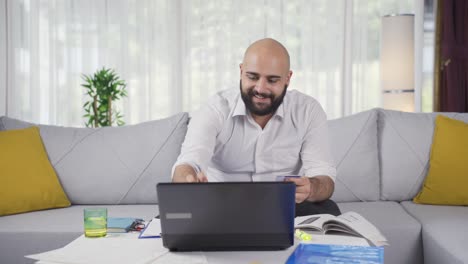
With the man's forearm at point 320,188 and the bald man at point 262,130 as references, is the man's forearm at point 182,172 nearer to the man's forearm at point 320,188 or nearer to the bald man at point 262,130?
the bald man at point 262,130

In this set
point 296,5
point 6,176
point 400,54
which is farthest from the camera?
point 296,5

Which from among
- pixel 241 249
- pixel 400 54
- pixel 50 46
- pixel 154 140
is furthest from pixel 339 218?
pixel 50 46

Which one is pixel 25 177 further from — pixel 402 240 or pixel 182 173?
pixel 402 240

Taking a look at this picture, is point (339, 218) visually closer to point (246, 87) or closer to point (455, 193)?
point (246, 87)

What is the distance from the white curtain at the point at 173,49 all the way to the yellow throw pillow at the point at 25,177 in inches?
105

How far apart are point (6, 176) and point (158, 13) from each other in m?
3.11

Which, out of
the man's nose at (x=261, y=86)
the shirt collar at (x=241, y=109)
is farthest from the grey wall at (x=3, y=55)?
the man's nose at (x=261, y=86)

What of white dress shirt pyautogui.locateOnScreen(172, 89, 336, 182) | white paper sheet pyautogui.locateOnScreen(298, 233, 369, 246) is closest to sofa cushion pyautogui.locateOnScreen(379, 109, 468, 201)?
white dress shirt pyautogui.locateOnScreen(172, 89, 336, 182)

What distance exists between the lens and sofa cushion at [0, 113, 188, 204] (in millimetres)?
3012

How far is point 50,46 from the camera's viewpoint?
18.3ft

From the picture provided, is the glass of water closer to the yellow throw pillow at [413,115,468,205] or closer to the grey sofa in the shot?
the grey sofa

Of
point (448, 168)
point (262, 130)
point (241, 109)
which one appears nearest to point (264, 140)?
A: point (262, 130)

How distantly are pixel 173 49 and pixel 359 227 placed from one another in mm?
4226

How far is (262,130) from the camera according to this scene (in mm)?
2486
